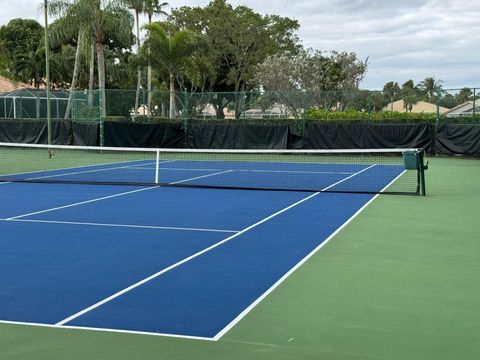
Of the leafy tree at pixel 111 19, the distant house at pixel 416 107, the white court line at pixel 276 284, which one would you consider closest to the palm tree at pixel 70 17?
the leafy tree at pixel 111 19

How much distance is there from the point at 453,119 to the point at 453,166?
5384mm

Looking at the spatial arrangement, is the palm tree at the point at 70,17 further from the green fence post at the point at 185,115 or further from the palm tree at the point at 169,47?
the green fence post at the point at 185,115

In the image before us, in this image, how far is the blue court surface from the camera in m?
5.63

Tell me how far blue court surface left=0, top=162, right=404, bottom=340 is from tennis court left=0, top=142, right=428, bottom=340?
0.05 ft

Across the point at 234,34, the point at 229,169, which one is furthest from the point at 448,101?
the point at 234,34

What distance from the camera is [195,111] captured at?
3089cm

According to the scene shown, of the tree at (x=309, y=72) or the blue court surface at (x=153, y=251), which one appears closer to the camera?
the blue court surface at (x=153, y=251)

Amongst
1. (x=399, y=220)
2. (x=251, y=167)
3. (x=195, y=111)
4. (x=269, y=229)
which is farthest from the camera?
(x=195, y=111)

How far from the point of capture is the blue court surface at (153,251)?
5629 mm

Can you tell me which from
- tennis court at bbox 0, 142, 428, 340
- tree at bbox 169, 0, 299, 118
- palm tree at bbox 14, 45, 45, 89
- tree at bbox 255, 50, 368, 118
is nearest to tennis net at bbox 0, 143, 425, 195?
tennis court at bbox 0, 142, 428, 340

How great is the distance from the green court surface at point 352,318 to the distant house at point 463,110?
1888 centimetres

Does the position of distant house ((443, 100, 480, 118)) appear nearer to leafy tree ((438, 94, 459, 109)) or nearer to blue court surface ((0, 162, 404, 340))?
leafy tree ((438, 94, 459, 109))

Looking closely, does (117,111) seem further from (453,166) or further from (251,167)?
(453,166)

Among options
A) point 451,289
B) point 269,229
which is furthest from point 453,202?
point 451,289
